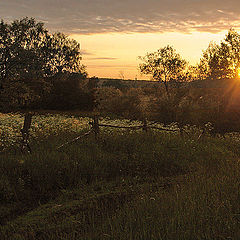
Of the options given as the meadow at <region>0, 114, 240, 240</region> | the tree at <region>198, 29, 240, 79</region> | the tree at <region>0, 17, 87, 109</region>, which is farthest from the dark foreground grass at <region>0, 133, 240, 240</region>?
the tree at <region>198, 29, 240, 79</region>

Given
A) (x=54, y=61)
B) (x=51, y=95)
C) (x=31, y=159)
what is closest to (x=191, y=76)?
(x=51, y=95)

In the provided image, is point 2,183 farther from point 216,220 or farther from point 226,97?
point 226,97

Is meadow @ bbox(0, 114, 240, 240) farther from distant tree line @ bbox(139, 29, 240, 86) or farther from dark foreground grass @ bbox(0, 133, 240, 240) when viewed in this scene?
distant tree line @ bbox(139, 29, 240, 86)

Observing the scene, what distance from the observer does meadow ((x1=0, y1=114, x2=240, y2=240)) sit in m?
4.68

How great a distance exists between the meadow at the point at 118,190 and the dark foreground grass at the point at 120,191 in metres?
0.02

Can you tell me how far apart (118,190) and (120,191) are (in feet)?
0.48

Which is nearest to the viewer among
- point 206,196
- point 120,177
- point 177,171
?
point 206,196

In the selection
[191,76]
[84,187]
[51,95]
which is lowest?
[84,187]

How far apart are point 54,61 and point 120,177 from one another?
159ft

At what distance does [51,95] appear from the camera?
39406 millimetres

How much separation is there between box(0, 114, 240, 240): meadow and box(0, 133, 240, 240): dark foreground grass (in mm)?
25

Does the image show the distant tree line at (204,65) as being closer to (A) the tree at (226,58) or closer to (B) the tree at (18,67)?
(A) the tree at (226,58)

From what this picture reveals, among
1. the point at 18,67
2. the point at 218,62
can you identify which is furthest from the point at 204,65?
the point at 18,67

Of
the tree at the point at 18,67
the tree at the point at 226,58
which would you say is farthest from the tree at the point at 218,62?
the tree at the point at 18,67
